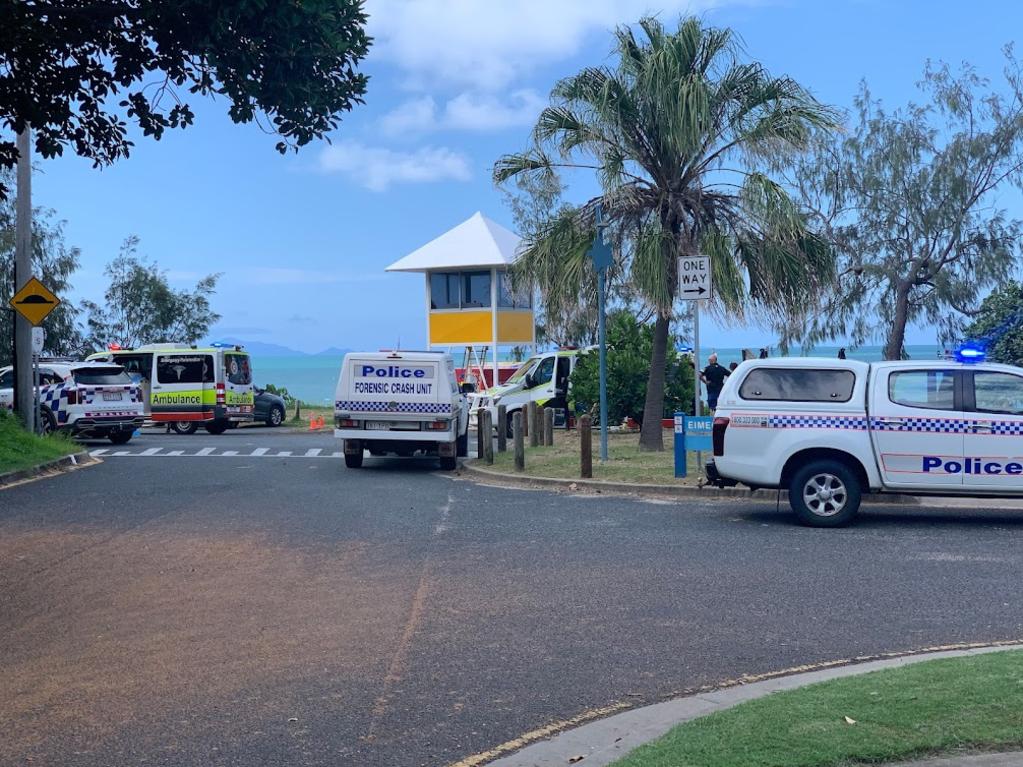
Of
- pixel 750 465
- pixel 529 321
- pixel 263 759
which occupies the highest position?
pixel 529 321

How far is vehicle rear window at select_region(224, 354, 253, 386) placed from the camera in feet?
103

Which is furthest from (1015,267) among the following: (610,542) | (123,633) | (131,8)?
(123,633)

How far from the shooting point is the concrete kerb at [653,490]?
48.0 feet

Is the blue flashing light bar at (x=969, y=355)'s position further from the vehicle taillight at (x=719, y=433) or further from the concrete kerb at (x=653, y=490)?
the vehicle taillight at (x=719, y=433)

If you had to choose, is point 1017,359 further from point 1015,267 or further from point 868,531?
point 868,531

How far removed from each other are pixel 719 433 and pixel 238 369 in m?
21.5

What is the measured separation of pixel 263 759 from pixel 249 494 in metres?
11.1

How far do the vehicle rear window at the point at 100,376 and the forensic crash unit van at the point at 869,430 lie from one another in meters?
17.5

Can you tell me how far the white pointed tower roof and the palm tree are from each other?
18.7 metres

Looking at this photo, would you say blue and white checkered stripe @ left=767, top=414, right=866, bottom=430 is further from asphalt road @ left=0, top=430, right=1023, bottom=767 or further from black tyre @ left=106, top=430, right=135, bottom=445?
black tyre @ left=106, top=430, right=135, bottom=445

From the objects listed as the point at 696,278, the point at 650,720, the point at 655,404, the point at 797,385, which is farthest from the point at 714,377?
the point at 650,720

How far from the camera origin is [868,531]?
479 inches

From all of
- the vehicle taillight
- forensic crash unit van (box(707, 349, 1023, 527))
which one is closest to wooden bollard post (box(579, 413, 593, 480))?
the vehicle taillight

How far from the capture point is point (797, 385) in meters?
12.7
